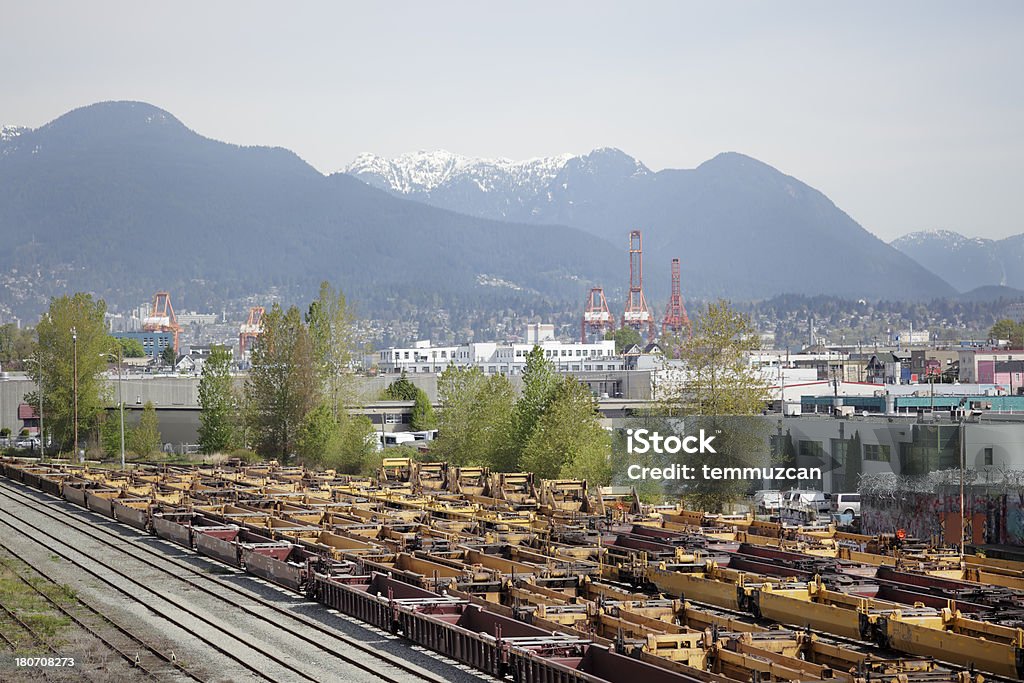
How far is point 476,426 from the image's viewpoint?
64.1m

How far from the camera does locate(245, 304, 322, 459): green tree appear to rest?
78188 mm

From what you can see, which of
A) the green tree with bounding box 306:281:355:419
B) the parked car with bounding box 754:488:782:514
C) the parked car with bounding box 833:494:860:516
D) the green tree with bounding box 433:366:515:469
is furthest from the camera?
the green tree with bounding box 306:281:355:419

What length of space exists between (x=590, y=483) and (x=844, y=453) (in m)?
10.1

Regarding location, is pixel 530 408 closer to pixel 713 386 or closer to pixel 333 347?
pixel 713 386

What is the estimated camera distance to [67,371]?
8469 cm

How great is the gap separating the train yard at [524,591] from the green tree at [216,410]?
31406mm

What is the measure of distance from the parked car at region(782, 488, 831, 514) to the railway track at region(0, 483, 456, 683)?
24247 mm

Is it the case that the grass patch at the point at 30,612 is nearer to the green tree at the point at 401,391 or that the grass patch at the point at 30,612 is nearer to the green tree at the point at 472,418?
the green tree at the point at 472,418

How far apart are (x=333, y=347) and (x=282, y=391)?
222 inches

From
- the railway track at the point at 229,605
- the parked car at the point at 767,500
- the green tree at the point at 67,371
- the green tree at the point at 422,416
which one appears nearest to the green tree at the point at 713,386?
the parked car at the point at 767,500

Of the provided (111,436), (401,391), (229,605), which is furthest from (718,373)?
(401,391)

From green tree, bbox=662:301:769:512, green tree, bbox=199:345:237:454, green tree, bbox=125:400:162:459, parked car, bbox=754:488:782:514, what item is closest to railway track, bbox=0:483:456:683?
green tree, bbox=662:301:769:512

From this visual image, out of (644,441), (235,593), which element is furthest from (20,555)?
(644,441)

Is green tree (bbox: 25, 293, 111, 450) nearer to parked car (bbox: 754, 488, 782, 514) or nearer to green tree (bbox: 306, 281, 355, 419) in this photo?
green tree (bbox: 306, 281, 355, 419)
